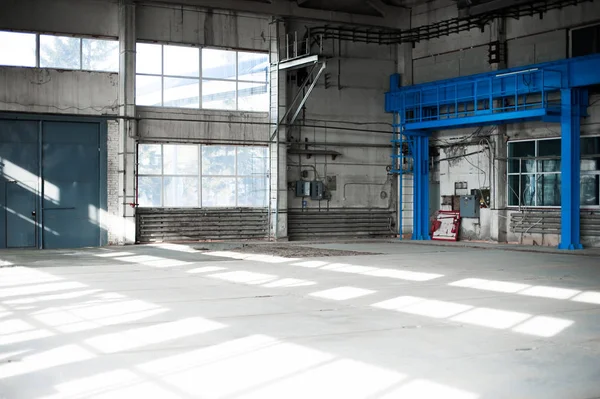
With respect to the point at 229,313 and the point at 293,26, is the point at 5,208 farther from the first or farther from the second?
the point at 229,313

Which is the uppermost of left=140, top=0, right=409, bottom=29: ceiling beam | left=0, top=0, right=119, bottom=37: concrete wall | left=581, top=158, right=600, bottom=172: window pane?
left=140, top=0, right=409, bottom=29: ceiling beam

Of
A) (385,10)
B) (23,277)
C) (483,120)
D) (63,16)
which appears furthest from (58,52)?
(483,120)

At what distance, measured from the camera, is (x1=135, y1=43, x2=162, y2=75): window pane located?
2309cm

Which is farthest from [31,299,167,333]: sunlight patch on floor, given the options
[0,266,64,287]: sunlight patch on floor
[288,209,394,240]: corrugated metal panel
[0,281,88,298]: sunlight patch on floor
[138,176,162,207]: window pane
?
[288,209,394,240]: corrugated metal panel

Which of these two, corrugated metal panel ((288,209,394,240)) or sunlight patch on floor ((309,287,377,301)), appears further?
corrugated metal panel ((288,209,394,240))

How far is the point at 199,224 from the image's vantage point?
24078 millimetres

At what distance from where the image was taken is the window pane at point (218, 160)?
24.2 m

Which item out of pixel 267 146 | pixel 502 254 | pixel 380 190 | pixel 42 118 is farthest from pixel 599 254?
pixel 42 118

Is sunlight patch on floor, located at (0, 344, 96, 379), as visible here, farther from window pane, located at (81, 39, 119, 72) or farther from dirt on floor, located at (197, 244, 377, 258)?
window pane, located at (81, 39, 119, 72)

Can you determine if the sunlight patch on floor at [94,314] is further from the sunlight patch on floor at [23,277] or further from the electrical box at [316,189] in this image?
the electrical box at [316,189]

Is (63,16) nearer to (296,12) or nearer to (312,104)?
(296,12)

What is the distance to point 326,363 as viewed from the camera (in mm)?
6355

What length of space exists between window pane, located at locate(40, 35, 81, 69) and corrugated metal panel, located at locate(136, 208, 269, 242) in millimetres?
5492

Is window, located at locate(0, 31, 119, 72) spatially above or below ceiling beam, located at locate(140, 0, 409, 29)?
below
